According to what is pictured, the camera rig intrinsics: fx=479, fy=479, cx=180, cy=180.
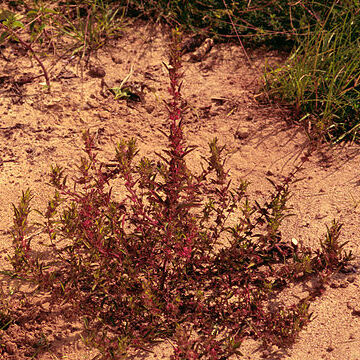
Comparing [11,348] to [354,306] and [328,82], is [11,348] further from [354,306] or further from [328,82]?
[328,82]

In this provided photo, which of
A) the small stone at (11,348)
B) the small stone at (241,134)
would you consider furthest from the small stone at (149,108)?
the small stone at (11,348)

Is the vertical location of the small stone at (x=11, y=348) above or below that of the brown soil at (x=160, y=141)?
below

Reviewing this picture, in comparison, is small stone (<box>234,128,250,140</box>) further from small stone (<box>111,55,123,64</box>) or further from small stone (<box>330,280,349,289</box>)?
small stone (<box>330,280,349,289</box>)

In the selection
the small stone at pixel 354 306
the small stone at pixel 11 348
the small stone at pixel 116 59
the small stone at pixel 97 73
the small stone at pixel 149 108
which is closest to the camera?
the small stone at pixel 11 348

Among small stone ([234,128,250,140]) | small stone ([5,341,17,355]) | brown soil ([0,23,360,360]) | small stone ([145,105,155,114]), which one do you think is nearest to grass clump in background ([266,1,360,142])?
brown soil ([0,23,360,360])

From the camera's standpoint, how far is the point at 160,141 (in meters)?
3.82

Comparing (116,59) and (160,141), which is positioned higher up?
(116,59)

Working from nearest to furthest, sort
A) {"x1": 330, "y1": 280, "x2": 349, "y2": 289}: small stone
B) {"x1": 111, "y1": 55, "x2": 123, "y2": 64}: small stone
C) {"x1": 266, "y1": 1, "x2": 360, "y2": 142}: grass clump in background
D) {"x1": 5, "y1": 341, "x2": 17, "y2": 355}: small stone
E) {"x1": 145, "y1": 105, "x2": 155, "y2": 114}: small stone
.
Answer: {"x1": 5, "y1": 341, "x2": 17, "y2": 355}: small stone
{"x1": 330, "y1": 280, "x2": 349, "y2": 289}: small stone
{"x1": 266, "y1": 1, "x2": 360, "y2": 142}: grass clump in background
{"x1": 145, "y1": 105, "x2": 155, "y2": 114}: small stone
{"x1": 111, "y1": 55, "x2": 123, "y2": 64}: small stone

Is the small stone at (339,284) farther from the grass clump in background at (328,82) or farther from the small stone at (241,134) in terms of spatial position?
the small stone at (241,134)

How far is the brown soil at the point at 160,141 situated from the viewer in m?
2.58

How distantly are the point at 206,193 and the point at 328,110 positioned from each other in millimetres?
1287

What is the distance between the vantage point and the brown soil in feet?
8.48

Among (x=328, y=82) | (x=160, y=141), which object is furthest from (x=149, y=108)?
(x=328, y=82)

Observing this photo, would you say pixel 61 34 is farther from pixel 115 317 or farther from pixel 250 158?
pixel 115 317
